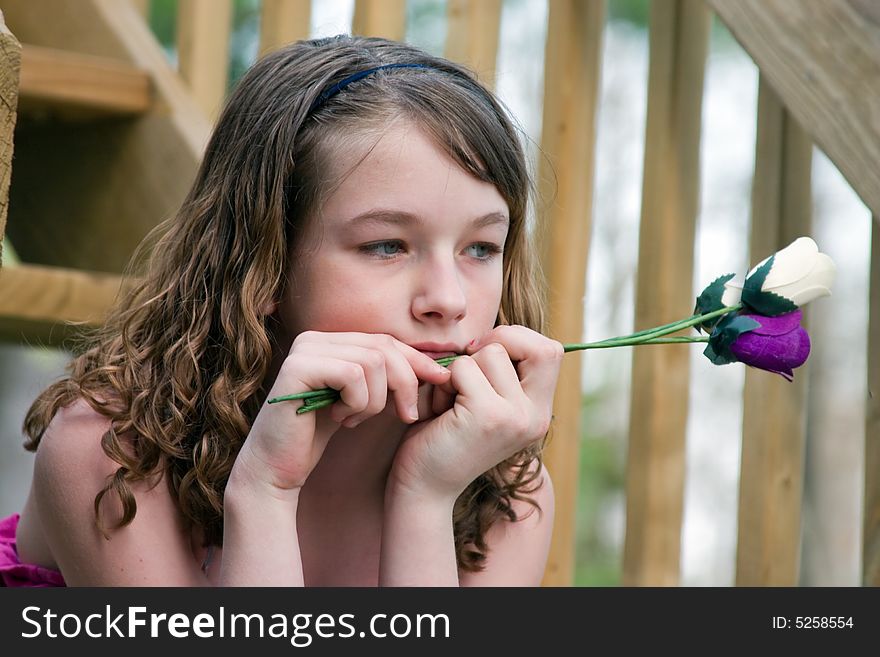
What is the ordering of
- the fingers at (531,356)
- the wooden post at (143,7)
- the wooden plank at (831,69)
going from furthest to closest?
1. the wooden post at (143,7)
2. the fingers at (531,356)
3. the wooden plank at (831,69)

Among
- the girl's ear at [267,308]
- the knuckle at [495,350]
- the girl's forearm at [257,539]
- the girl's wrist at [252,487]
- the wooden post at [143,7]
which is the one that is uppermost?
the wooden post at [143,7]

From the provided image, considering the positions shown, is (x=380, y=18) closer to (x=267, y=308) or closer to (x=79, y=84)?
(x=79, y=84)

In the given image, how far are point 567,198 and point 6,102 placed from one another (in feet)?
3.33

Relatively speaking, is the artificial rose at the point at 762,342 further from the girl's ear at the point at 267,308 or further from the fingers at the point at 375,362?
the girl's ear at the point at 267,308

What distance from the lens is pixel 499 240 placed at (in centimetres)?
135

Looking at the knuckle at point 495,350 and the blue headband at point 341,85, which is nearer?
the knuckle at point 495,350

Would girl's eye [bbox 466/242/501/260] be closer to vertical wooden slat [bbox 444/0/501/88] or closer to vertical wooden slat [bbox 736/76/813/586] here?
vertical wooden slat [bbox 736/76/813/586]

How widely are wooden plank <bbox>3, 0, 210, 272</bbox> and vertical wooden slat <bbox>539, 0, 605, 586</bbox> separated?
2.07ft

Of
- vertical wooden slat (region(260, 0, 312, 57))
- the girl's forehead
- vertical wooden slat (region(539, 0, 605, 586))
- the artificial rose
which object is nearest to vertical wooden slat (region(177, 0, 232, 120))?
vertical wooden slat (region(260, 0, 312, 57))

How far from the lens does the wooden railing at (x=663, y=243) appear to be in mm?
1623

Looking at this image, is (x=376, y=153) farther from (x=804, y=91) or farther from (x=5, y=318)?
(x=5, y=318)

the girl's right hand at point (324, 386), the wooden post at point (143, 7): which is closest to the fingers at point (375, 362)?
the girl's right hand at point (324, 386)

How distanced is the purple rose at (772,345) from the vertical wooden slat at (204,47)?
1301 millimetres
